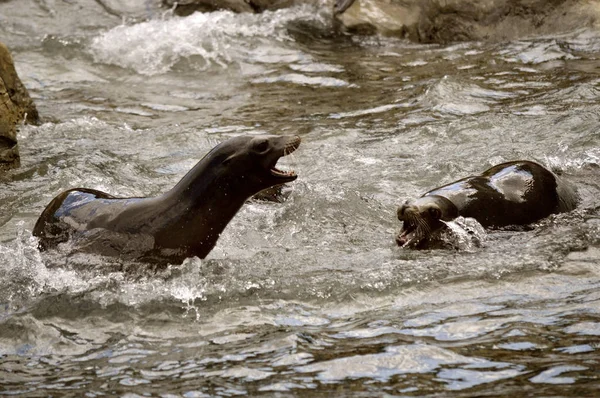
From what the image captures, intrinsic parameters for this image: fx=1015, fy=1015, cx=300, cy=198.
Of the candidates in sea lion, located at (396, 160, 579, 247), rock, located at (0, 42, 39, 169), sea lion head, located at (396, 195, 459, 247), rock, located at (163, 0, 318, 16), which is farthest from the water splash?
sea lion head, located at (396, 195, 459, 247)

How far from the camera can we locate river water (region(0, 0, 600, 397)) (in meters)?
4.59

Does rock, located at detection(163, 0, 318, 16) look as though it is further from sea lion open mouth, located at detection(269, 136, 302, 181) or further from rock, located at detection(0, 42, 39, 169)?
sea lion open mouth, located at detection(269, 136, 302, 181)

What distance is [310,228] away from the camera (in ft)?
22.5

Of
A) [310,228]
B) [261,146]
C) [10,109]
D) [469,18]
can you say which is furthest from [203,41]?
[261,146]

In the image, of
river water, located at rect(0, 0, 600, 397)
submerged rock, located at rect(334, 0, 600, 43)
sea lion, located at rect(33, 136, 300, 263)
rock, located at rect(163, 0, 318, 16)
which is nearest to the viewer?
river water, located at rect(0, 0, 600, 397)

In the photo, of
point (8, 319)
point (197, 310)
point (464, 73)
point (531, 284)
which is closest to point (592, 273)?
point (531, 284)

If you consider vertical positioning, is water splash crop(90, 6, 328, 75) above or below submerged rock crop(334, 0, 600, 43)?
below

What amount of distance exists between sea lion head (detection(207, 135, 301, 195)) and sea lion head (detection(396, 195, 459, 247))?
96 cm

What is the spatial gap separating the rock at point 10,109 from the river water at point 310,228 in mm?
184

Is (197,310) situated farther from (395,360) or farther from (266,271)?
(395,360)

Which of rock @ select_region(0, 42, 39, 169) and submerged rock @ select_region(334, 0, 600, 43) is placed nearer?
rock @ select_region(0, 42, 39, 169)

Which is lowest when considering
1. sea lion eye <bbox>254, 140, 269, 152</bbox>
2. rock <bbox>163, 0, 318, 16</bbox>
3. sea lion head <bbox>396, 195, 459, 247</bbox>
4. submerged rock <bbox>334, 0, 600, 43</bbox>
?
sea lion head <bbox>396, 195, 459, 247</bbox>

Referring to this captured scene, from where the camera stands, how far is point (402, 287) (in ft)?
18.2

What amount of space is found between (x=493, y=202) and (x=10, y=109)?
443 cm
